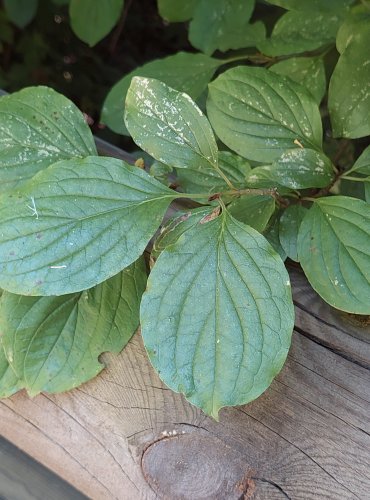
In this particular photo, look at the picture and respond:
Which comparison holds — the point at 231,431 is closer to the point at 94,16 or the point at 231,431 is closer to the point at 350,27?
the point at 350,27

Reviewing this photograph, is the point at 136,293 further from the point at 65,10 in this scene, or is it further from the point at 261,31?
the point at 65,10

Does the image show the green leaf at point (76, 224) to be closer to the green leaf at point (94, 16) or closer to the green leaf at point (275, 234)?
the green leaf at point (275, 234)

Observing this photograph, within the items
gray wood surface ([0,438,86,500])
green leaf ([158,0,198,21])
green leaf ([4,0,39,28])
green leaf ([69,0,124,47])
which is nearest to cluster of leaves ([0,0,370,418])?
gray wood surface ([0,438,86,500])

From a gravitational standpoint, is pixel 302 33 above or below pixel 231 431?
above

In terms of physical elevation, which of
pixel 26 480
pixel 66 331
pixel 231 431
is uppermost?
pixel 66 331

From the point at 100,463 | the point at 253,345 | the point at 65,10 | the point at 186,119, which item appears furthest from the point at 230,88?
the point at 65,10

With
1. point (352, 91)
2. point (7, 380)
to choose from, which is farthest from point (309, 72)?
point (7, 380)

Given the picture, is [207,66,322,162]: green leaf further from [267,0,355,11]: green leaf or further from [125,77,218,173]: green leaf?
[267,0,355,11]: green leaf
